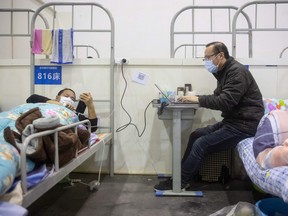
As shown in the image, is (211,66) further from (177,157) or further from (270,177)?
(270,177)

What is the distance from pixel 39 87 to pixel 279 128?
2.23m

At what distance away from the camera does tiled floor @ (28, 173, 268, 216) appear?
1.78 meters

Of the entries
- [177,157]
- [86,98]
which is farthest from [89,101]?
[177,157]

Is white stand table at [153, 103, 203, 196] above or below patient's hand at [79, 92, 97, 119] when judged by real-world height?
below

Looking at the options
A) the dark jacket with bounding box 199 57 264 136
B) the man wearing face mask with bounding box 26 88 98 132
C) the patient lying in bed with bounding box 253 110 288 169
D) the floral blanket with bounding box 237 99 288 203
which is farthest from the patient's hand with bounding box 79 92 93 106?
the patient lying in bed with bounding box 253 110 288 169

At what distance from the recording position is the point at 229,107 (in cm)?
196

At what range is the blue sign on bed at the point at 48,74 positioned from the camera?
2598 millimetres

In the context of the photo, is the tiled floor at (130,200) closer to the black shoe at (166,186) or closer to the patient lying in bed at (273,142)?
the black shoe at (166,186)

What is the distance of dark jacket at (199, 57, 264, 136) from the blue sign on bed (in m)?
1.45

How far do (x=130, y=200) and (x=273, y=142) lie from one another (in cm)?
111

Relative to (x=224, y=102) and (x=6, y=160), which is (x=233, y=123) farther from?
(x=6, y=160)

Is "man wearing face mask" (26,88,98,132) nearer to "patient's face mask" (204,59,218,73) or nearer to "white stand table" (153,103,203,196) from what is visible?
"white stand table" (153,103,203,196)

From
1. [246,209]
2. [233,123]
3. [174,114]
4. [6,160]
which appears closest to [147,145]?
[174,114]

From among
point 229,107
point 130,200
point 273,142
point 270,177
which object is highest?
point 229,107
